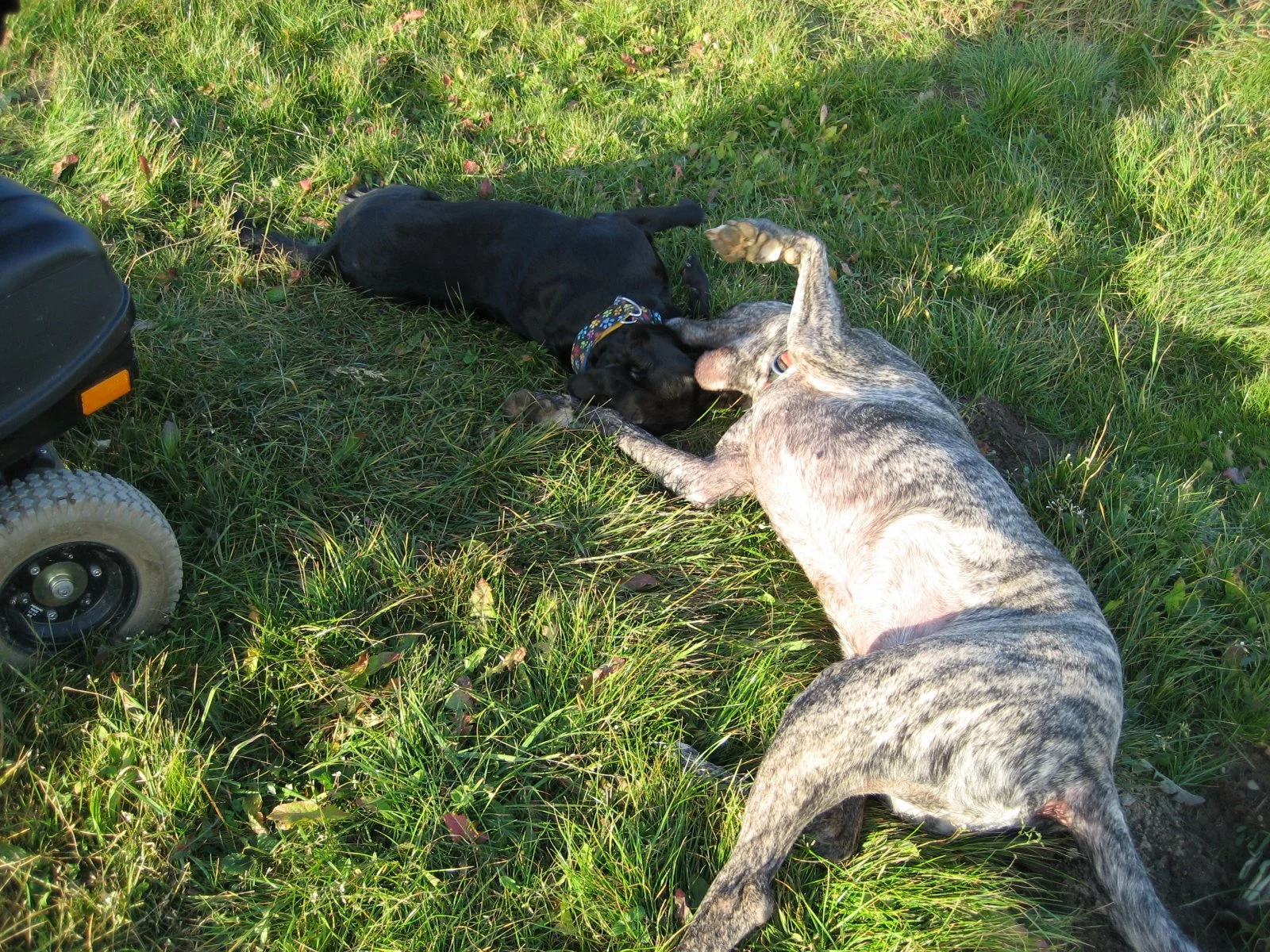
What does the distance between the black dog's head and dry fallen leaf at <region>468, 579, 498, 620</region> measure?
1.21 metres

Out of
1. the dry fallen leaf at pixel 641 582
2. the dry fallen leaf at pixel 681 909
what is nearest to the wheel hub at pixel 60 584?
the dry fallen leaf at pixel 641 582

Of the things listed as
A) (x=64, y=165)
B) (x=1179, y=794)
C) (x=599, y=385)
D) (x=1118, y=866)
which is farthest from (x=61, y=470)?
(x=1179, y=794)

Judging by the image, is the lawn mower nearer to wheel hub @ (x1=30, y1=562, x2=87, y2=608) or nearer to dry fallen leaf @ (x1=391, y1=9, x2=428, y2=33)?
wheel hub @ (x1=30, y1=562, x2=87, y2=608)

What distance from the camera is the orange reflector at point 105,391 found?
271cm

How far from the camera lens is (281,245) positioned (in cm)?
481

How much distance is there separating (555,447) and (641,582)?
0.79 metres

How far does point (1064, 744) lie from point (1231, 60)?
18.3 feet

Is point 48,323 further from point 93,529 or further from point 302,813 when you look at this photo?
point 302,813

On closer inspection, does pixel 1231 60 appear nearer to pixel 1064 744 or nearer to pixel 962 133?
pixel 962 133

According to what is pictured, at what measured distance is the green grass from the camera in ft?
9.03

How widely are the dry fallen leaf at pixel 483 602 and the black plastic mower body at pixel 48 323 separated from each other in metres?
1.32

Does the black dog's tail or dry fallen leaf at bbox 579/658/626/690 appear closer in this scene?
dry fallen leaf at bbox 579/658/626/690

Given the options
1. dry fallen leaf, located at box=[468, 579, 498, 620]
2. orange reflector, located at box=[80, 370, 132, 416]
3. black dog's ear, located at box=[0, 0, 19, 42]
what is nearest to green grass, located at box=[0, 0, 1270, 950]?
dry fallen leaf, located at box=[468, 579, 498, 620]

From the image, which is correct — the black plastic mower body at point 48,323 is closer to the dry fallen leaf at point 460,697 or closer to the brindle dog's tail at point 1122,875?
the dry fallen leaf at point 460,697
